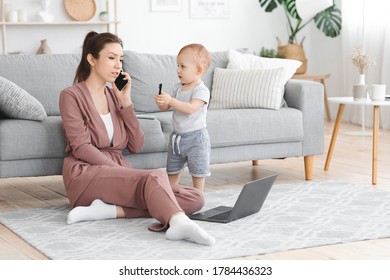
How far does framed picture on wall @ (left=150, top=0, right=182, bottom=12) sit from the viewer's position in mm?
7723

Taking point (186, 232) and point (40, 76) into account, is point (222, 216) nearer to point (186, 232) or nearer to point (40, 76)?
point (186, 232)

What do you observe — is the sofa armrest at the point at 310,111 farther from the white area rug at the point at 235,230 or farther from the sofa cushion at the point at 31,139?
the sofa cushion at the point at 31,139

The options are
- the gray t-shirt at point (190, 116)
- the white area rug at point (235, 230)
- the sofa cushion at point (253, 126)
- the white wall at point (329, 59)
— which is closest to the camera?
the white area rug at point (235, 230)

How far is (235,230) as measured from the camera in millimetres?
3506

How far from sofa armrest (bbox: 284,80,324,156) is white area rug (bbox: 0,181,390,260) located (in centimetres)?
57

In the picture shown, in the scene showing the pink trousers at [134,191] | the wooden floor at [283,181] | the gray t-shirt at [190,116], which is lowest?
the wooden floor at [283,181]

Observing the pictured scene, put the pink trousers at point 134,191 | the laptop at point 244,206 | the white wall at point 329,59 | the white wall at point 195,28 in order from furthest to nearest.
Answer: the white wall at point 329,59 < the white wall at point 195,28 < the laptop at point 244,206 < the pink trousers at point 134,191

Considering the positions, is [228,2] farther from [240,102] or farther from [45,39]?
[240,102]

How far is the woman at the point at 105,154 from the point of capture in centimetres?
359

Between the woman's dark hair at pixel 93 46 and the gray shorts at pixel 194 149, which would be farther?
the gray shorts at pixel 194 149

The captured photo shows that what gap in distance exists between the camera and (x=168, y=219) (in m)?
3.38

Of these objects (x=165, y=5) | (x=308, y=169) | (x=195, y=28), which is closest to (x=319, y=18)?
(x=195, y=28)

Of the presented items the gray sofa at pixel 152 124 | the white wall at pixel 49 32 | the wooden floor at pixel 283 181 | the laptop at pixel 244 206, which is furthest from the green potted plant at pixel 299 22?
the laptop at pixel 244 206

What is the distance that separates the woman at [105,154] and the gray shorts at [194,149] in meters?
0.18
